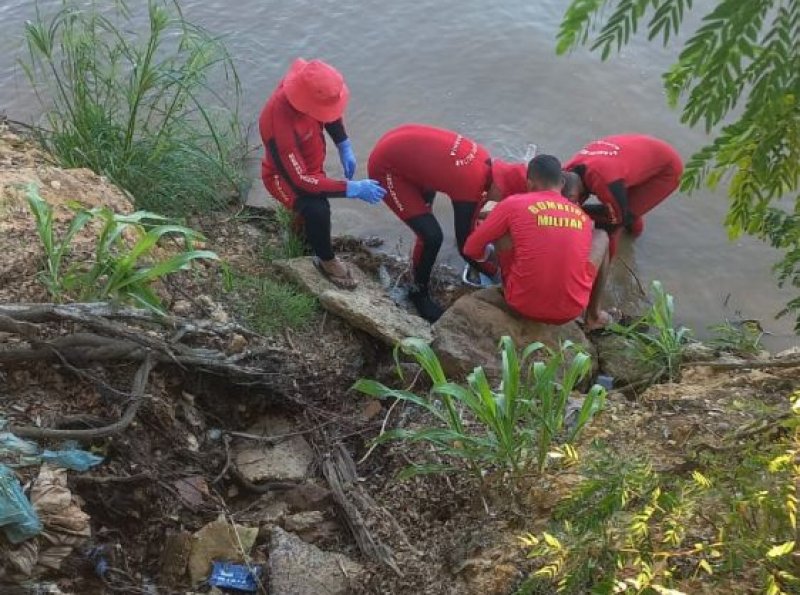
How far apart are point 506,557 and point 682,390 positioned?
1.26m

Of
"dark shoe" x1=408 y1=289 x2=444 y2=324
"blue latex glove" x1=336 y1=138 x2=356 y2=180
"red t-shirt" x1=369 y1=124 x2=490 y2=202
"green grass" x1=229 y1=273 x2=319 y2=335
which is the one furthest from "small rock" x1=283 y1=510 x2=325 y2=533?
"blue latex glove" x1=336 y1=138 x2=356 y2=180

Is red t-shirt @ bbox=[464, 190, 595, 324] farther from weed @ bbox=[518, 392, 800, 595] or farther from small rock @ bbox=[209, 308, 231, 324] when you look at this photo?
weed @ bbox=[518, 392, 800, 595]

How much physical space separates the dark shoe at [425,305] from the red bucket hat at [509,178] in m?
0.75

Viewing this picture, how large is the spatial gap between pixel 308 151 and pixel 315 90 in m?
0.39

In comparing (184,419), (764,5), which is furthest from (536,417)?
(764,5)

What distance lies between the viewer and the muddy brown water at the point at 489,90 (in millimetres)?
4746

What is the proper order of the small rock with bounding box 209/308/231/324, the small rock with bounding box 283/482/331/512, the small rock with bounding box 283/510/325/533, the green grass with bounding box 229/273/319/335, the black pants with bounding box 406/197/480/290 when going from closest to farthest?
the small rock with bounding box 283/510/325/533 → the small rock with bounding box 283/482/331/512 → the small rock with bounding box 209/308/231/324 → the green grass with bounding box 229/273/319/335 → the black pants with bounding box 406/197/480/290

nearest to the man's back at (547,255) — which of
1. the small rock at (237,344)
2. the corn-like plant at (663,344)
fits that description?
the corn-like plant at (663,344)

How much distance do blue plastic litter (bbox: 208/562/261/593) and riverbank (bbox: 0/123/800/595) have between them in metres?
0.03

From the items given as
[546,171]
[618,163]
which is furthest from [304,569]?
[618,163]

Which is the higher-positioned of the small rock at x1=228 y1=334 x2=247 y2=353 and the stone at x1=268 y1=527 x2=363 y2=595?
the small rock at x1=228 y1=334 x2=247 y2=353

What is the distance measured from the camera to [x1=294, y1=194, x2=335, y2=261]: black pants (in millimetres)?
4098

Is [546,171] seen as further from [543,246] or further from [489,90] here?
Answer: [489,90]

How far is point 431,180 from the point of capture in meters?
4.26
